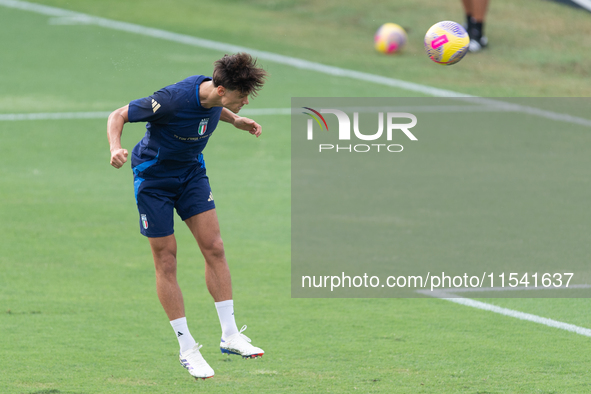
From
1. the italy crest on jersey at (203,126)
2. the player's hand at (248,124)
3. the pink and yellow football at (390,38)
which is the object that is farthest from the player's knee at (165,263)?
the pink and yellow football at (390,38)

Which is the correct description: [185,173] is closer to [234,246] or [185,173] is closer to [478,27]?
[234,246]

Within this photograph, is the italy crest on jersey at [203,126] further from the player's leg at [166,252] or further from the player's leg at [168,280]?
the player's leg at [168,280]

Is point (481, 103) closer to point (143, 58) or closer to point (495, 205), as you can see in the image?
point (495, 205)

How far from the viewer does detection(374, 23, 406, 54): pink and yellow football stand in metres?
19.8

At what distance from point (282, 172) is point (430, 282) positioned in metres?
4.73

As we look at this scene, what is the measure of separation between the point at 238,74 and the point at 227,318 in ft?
6.20

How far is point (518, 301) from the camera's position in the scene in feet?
28.9

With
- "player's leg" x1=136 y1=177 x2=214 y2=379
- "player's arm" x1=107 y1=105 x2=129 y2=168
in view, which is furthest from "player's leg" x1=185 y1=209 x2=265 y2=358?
"player's arm" x1=107 y1=105 x2=129 y2=168

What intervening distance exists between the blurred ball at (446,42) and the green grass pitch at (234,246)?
7.98 ft

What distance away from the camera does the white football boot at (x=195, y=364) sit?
657 centimetres

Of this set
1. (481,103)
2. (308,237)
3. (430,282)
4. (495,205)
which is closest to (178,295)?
(430,282)

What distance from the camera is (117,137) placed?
6227 mm

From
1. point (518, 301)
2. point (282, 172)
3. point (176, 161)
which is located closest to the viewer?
point (176, 161)

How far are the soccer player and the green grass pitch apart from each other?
1.86ft
